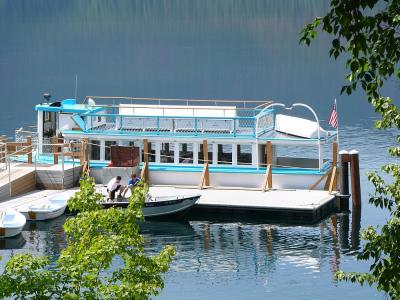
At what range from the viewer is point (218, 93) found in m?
96.4

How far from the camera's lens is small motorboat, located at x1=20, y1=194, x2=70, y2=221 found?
40.0m

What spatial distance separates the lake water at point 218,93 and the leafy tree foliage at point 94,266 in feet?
42.9

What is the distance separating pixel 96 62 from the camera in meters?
130

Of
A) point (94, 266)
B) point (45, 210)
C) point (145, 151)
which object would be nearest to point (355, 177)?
point (145, 151)

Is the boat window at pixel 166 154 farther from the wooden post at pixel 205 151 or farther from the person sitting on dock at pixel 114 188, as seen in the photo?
the person sitting on dock at pixel 114 188

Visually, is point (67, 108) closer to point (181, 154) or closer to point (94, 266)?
point (181, 154)

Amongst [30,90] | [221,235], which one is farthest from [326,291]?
[30,90]

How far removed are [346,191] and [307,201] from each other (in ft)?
6.28

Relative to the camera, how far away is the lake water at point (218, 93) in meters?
32.6

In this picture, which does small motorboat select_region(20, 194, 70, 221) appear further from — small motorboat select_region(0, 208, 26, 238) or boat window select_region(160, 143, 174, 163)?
boat window select_region(160, 143, 174, 163)

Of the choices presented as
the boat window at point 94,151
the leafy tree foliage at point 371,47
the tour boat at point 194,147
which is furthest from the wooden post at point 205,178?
the leafy tree foliage at point 371,47

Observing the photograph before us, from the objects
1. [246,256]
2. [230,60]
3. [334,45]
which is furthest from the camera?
[230,60]

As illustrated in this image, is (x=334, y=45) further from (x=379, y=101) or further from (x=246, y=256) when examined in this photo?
(x=246, y=256)

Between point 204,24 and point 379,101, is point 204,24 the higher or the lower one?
the higher one
